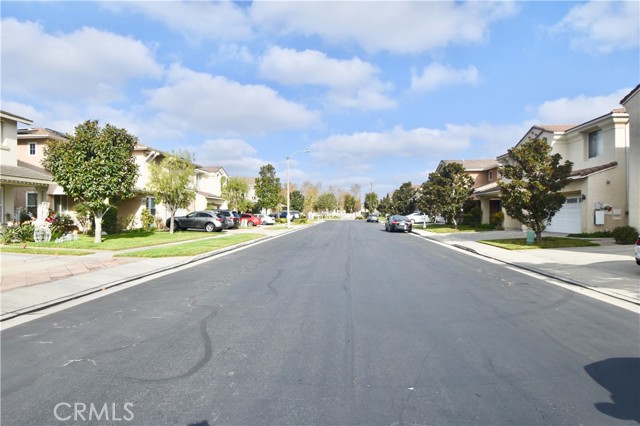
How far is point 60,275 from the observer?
10.6 m

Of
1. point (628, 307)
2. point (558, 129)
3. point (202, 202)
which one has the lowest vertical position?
point (628, 307)

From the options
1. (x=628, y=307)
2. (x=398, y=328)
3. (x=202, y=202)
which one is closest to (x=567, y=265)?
(x=628, y=307)

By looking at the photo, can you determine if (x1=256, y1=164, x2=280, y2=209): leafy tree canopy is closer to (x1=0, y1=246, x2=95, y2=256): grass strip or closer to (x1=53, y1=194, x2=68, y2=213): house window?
(x1=53, y1=194, x2=68, y2=213): house window

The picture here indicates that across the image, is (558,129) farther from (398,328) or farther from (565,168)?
(398,328)

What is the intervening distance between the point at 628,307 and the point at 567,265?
5566 mm

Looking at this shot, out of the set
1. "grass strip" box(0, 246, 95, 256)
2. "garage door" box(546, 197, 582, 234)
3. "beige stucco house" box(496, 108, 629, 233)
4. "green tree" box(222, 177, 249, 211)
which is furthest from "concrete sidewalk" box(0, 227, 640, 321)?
"green tree" box(222, 177, 249, 211)

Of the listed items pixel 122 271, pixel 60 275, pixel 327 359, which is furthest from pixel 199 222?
pixel 327 359

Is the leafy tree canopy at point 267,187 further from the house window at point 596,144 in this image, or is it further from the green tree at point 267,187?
the house window at point 596,144

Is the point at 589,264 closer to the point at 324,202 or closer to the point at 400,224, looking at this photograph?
the point at 400,224

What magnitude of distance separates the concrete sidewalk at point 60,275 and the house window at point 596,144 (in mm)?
23256

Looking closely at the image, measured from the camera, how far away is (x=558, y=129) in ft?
92.7

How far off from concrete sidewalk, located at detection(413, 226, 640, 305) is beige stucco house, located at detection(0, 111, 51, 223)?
22.9 meters

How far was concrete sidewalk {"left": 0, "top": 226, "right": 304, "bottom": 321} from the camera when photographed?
26.0 feet

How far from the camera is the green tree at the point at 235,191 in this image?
45500 millimetres
